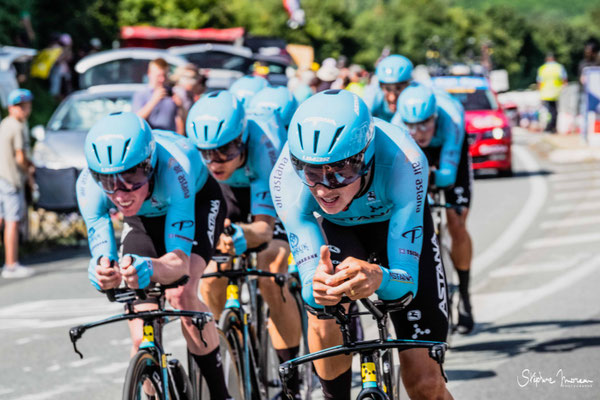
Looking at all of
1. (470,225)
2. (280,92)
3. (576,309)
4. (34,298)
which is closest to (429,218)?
(280,92)

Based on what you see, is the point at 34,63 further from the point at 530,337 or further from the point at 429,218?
the point at 429,218

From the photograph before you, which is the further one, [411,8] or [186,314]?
[411,8]

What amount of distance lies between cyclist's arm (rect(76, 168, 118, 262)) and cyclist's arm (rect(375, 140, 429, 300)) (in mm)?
1485

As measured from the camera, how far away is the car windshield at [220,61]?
23625 millimetres

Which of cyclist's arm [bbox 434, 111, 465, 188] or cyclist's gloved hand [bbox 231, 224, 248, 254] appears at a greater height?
cyclist's arm [bbox 434, 111, 465, 188]

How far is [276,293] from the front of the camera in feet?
21.7

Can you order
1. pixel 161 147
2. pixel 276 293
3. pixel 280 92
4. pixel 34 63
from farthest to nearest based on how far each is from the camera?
pixel 34 63 < pixel 280 92 < pixel 276 293 < pixel 161 147

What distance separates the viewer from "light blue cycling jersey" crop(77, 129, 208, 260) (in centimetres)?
516

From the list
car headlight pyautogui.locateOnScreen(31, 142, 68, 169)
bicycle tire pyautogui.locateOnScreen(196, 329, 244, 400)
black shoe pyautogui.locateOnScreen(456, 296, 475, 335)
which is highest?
car headlight pyautogui.locateOnScreen(31, 142, 68, 169)

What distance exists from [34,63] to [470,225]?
11.3 meters

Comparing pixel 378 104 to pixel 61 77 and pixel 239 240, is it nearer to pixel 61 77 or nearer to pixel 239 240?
pixel 239 240

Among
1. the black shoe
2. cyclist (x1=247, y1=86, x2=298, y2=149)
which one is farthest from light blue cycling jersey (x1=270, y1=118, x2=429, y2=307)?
the black shoe

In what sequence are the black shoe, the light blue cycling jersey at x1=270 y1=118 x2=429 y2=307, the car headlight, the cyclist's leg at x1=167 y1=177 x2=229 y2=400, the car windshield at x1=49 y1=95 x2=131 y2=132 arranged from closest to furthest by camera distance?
the light blue cycling jersey at x1=270 y1=118 x2=429 y2=307 < the cyclist's leg at x1=167 y1=177 x2=229 y2=400 < the black shoe < the car headlight < the car windshield at x1=49 y1=95 x2=131 y2=132

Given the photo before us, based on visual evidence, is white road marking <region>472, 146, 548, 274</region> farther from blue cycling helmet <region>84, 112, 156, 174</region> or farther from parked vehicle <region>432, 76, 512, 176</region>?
blue cycling helmet <region>84, 112, 156, 174</region>
